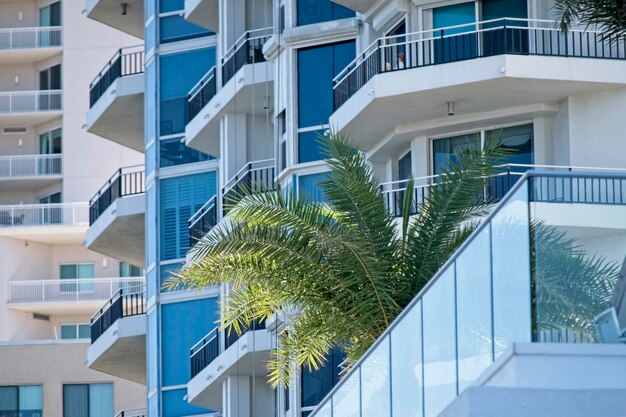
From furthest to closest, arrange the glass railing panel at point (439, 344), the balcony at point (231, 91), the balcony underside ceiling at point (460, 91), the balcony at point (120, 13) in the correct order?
the balcony at point (120, 13) < the balcony at point (231, 91) < the balcony underside ceiling at point (460, 91) < the glass railing panel at point (439, 344)

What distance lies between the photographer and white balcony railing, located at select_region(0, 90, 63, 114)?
68.5 meters

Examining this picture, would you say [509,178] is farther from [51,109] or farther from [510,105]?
[51,109]

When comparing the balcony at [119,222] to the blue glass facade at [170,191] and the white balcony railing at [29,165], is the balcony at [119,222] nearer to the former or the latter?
the blue glass facade at [170,191]

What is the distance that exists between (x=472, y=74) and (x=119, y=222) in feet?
59.8

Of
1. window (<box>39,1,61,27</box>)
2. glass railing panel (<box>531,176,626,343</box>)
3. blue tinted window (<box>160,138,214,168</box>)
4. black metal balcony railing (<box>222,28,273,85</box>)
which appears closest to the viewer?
glass railing panel (<box>531,176,626,343</box>)

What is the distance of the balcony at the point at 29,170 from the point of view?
223 feet

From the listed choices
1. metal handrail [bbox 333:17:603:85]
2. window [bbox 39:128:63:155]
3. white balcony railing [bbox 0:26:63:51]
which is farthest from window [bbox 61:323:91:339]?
metal handrail [bbox 333:17:603:85]

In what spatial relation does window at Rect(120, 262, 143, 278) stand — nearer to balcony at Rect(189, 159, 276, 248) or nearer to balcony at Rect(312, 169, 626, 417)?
balcony at Rect(189, 159, 276, 248)

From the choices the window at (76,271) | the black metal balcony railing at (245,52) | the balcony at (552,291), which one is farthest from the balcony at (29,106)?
the balcony at (552,291)

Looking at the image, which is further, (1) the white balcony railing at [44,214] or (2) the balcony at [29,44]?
(2) the balcony at [29,44]

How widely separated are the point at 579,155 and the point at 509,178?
1.25 metres

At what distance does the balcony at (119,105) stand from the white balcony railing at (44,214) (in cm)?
1579

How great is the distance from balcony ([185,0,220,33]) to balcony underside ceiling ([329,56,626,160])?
925cm

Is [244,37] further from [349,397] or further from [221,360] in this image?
[349,397]
